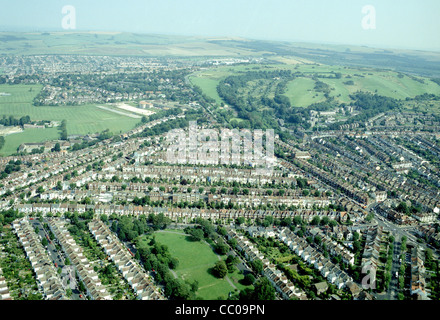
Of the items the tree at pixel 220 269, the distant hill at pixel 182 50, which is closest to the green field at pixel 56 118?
the tree at pixel 220 269

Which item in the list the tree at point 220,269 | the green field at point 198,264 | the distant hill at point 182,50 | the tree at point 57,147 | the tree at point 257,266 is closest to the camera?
the green field at point 198,264

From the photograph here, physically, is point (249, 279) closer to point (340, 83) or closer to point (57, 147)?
point (57, 147)

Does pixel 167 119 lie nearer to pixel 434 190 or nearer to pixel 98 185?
pixel 98 185

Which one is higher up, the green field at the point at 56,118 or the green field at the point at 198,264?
the green field at the point at 56,118

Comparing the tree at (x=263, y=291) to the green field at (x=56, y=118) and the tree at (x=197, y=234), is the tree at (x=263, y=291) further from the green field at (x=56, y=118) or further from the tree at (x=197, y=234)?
the green field at (x=56, y=118)

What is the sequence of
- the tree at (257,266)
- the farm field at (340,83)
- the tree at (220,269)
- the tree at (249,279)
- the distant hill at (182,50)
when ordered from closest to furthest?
1. the tree at (249,279)
2. the tree at (220,269)
3. the tree at (257,266)
4. the farm field at (340,83)
5. the distant hill at (182,50)

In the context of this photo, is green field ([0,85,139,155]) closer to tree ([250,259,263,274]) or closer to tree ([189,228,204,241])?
tree ([189,228,204,241])
